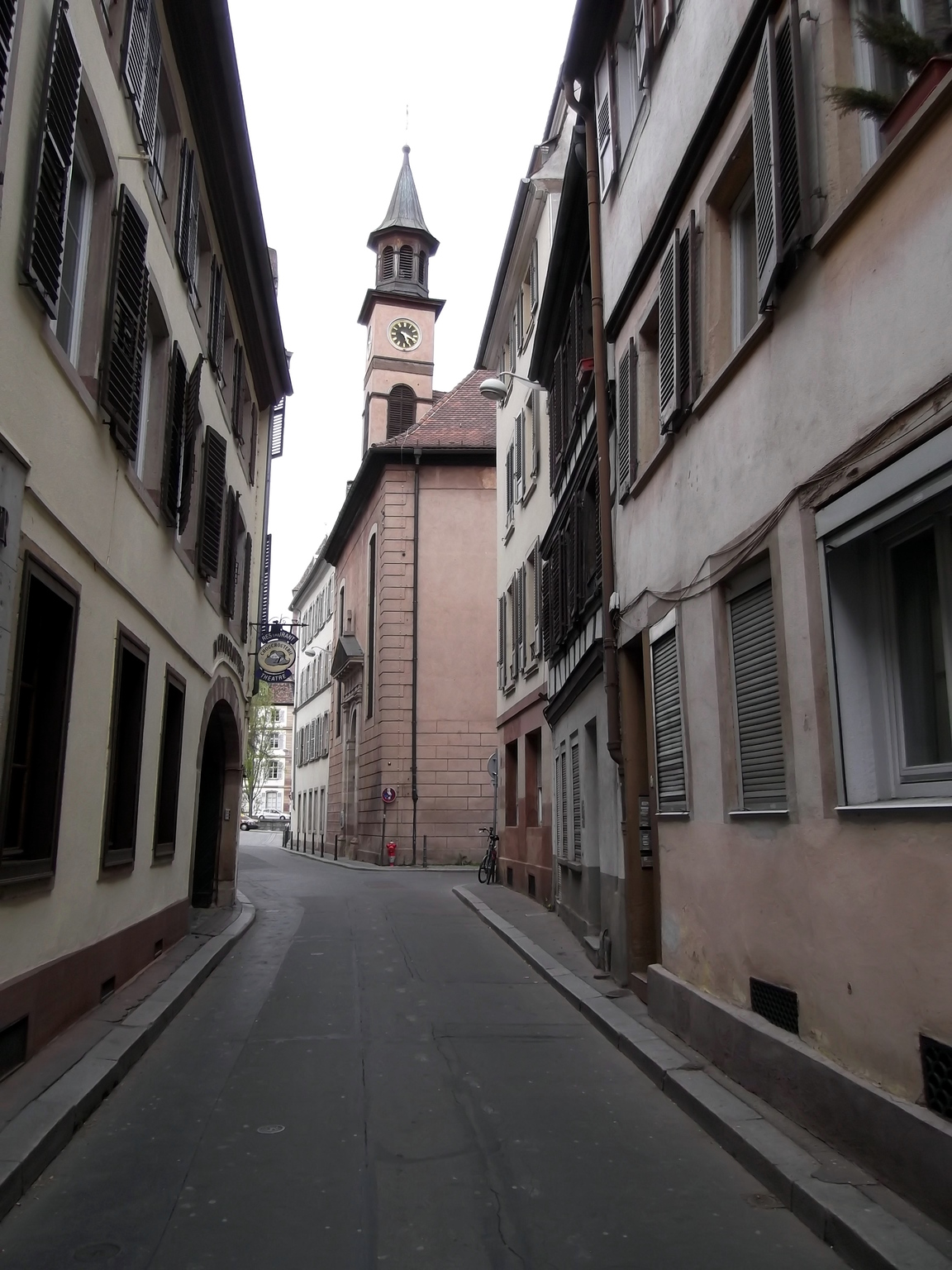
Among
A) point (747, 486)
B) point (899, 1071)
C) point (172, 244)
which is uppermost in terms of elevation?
point (172, 244)

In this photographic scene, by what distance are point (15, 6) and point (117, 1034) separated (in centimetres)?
661

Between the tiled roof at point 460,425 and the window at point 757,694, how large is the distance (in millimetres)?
28465

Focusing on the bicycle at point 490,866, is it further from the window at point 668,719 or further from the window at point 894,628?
the window at point 894,628

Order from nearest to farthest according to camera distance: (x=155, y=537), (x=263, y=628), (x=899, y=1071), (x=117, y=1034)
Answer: (x=899, y=1071) → (x=117, y=1034) → (x=155, y=537) → (x=263, y=628)

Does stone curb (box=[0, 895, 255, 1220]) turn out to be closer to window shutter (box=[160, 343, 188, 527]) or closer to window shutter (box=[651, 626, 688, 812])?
window shutter (box=[651, 626, 688, 812])

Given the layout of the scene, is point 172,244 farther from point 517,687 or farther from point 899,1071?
point 517,687

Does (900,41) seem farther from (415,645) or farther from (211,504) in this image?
(415,645)

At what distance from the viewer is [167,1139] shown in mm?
6137

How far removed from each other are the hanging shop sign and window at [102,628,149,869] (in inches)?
407

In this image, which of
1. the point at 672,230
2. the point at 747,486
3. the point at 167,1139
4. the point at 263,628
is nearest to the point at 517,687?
the point at 263,628

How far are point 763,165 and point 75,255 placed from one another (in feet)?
16.9

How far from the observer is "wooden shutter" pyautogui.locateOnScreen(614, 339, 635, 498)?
1108cm

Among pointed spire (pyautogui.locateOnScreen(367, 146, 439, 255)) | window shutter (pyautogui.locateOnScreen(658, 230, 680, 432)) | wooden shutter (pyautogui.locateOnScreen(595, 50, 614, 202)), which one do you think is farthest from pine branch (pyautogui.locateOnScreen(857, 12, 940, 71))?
pointed spire (pyautogui.locateOnScreen(367, 146, 439, 255))

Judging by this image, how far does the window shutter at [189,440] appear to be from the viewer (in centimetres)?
1248
